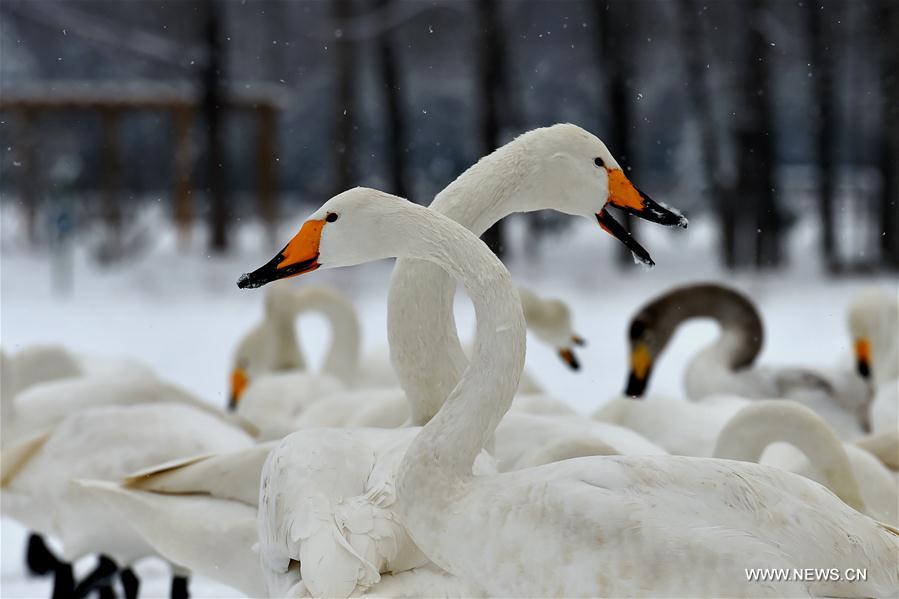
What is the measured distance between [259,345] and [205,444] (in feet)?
8.61

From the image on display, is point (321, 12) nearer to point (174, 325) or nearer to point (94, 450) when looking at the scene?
point (174, 325)

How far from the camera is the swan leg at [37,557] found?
16.1 ft

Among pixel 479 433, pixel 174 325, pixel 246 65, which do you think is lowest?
pixel 174 325

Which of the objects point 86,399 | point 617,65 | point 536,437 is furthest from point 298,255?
point 617,65

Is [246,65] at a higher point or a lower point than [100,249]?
higher

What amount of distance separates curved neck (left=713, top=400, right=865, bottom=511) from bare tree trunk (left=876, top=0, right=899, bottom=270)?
8.71 metres

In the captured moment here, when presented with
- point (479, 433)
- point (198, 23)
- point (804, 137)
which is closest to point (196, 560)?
point (479, 433)

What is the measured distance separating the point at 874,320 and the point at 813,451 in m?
2.74

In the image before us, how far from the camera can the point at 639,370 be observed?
597 centimetres

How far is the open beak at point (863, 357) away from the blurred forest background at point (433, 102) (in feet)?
9.82

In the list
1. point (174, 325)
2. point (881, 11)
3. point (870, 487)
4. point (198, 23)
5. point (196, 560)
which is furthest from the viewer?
point (198, 23)

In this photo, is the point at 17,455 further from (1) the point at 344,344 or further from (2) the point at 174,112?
(2) the point at 174,112

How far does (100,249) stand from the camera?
15906 mm

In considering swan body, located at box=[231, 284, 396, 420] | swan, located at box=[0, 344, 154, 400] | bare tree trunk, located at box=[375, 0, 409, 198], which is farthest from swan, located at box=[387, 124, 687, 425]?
bare tree trunk, located at box=[375, 0, 409, 198]
